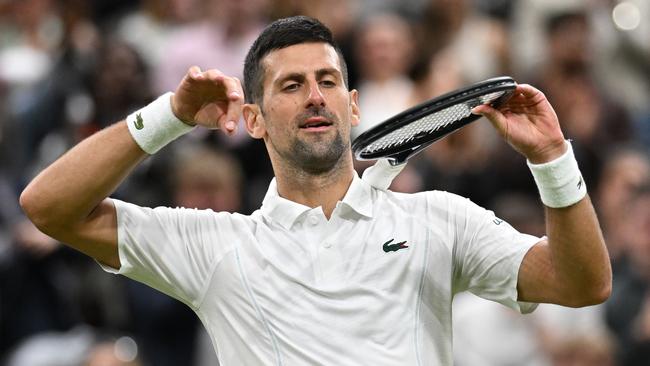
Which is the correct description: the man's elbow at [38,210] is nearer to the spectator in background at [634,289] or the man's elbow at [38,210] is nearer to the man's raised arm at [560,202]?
the man's raised arm at [560,202]

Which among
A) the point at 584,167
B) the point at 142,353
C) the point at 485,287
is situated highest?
the point at 485,287

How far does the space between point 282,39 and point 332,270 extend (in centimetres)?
80

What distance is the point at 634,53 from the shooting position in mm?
9695

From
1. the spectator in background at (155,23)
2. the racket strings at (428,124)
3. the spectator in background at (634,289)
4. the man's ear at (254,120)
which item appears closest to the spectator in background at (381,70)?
the spectator in background at (155,23)

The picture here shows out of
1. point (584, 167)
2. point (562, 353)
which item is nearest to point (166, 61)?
point (584, 167)

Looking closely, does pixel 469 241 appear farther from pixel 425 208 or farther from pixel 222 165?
pixel 222 165

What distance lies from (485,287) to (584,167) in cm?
444

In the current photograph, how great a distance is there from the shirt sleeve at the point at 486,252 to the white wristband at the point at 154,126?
950mm

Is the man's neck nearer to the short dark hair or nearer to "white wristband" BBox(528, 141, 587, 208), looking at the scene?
the short dark hair

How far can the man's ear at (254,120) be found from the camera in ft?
15.3

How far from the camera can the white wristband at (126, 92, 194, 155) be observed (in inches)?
176

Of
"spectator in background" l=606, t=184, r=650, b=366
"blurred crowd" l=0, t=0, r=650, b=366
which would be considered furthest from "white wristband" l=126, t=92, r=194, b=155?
"spectator in background" l=606, t=184, r=650, b=366

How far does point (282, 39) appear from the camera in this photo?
15.0ft

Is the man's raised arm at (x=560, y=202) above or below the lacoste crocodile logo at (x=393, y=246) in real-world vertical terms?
above
